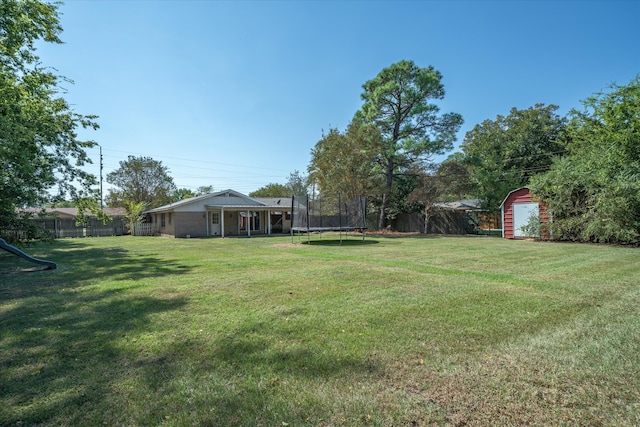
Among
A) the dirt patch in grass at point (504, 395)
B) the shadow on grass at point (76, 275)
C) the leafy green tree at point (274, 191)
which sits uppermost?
the leafy green tree at point (274, 191)

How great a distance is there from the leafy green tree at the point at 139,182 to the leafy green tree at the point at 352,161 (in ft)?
78.5

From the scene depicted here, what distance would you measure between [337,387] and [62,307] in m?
4.25

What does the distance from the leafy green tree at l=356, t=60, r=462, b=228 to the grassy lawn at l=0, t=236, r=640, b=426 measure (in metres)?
17.2

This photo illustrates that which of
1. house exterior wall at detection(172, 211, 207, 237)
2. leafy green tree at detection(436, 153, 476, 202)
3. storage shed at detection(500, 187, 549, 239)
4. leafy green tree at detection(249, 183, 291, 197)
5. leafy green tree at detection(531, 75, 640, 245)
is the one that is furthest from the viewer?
leafy green tree at detection(249, 183, 291, 197)

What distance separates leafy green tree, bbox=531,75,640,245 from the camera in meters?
11.4

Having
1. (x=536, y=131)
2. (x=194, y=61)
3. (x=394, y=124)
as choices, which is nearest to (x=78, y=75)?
(x=194, y=61)

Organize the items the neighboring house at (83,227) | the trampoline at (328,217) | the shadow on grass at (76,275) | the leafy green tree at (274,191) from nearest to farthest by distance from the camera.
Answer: the shadow on grass at (76,275), the trampoline at (328,217), the neighboring house at (83,227), the leafy green tree at (274,191)

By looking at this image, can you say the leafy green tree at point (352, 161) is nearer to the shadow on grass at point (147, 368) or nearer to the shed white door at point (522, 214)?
the shed white door at point (522, 214)

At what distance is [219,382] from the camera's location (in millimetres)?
2297

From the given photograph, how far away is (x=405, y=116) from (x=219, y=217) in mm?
15731

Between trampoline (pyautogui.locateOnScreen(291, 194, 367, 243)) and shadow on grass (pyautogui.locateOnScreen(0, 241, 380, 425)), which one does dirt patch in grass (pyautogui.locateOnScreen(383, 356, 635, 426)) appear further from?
trampoline (pyautogui.locateOnScreen(291, 194, 367, 243))

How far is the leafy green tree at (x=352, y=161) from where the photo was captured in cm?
2155

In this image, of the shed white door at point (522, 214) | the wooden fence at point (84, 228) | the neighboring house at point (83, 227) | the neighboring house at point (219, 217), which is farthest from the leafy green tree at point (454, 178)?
the wooden fence at point (84, 228)

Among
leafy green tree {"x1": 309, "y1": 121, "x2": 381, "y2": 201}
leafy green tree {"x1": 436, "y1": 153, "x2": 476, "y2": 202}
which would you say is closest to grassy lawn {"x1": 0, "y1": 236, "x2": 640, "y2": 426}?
leafy green tree {"x1": 436, "y1": 153, "x2": 476, "y2": 202}
